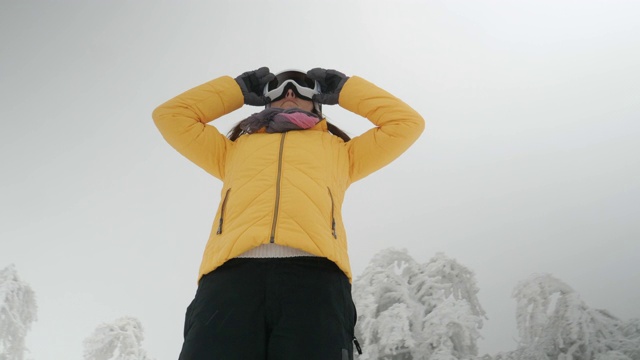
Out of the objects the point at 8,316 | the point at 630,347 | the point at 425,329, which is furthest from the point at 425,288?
the point at 8,316

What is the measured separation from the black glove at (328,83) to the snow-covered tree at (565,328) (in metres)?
6.84

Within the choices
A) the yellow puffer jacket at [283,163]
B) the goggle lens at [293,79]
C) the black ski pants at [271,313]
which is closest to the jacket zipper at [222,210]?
the yellow puffer jacket at [283,163]

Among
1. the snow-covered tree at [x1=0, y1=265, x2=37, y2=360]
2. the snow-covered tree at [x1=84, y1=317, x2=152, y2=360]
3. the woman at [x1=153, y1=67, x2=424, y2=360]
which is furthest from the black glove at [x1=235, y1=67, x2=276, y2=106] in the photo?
the snow-covered tree at [x1=0, y1=265, x2=37, y2=360]

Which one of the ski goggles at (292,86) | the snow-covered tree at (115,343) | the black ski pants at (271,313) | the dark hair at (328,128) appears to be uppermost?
the ski goggles at (292,86)

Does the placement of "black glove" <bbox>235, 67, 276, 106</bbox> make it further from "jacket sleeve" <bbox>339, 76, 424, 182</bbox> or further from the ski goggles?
"jacket sleeve" <bbox>339, 76, 424, 182</bbox>

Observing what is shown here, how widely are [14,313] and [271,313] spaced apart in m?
10.1

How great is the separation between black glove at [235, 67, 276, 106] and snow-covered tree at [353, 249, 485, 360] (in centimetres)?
636

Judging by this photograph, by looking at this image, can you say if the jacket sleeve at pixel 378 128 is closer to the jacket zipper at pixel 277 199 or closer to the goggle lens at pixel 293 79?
the goggle lens at pixel 293 79

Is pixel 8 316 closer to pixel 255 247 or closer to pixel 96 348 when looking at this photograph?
pixel 96 348

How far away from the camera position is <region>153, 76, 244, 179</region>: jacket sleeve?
2463 millimetres

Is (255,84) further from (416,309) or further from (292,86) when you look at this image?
(416,309)

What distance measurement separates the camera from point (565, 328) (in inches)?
288

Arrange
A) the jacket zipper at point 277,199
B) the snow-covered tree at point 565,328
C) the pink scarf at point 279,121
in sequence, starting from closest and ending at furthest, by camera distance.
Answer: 1. the jacket zipper at point 277,199
2. the pink scarf at point 279,121
3. the snow-covered tree at point 565,328

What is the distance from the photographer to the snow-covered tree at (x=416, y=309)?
7699 mm
